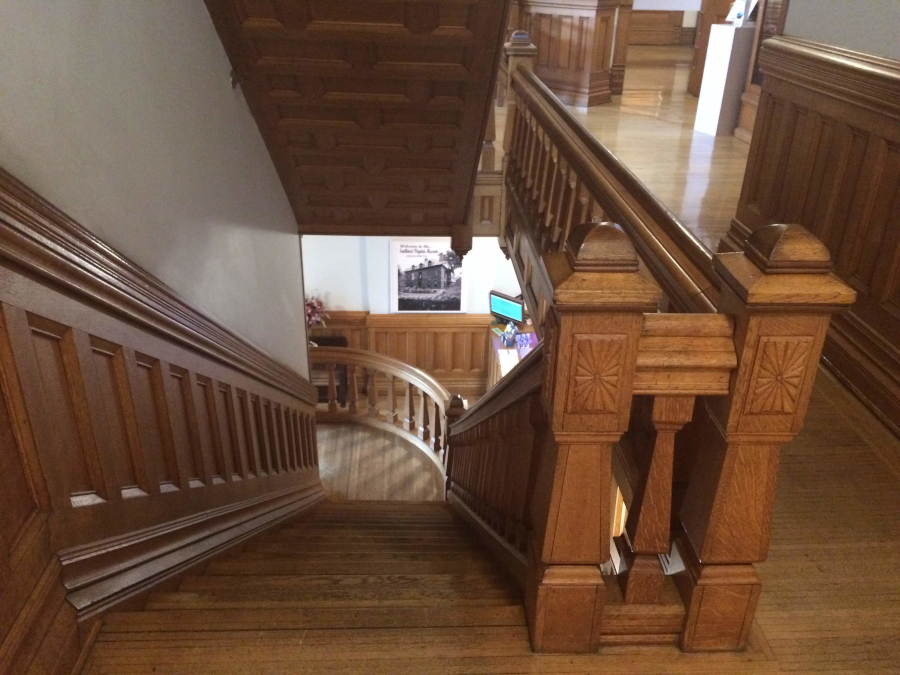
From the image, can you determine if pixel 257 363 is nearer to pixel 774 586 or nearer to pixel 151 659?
pixel 151 659

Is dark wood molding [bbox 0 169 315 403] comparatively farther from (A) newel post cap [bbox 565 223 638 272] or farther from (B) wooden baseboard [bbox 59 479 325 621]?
(A) newel post cap [bbox 565 223 638 272]

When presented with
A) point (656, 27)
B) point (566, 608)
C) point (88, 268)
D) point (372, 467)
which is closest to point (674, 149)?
point (372, 467)

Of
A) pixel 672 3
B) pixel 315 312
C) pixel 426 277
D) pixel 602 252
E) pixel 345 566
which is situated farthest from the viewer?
pixel 426 277

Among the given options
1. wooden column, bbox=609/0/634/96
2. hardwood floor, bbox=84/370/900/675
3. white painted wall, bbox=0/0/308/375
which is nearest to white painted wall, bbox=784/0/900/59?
hardwood floor, bbox=84/370/900/675

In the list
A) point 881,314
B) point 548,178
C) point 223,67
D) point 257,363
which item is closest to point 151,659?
point 257,363

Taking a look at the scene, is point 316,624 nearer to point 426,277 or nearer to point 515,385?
point 515,385

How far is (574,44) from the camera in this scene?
644cm

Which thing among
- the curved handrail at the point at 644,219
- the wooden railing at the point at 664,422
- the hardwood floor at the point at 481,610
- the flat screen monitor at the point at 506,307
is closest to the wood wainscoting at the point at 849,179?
the hardwood floor at the point at 481,610

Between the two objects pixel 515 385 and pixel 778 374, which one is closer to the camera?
pixel 778 374

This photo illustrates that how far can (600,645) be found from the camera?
1.38 m

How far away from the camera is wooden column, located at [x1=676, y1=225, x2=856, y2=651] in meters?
1.06

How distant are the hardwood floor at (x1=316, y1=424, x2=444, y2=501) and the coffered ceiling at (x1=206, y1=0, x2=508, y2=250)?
2.60m

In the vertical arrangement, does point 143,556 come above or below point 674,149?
below

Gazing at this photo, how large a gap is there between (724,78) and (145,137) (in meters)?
4.66
